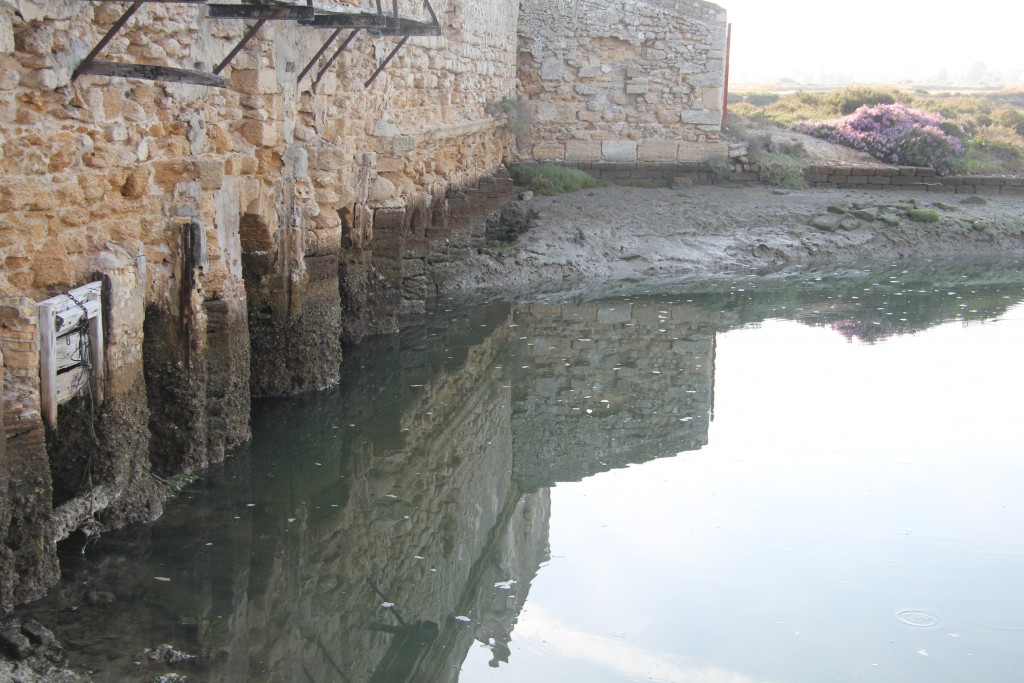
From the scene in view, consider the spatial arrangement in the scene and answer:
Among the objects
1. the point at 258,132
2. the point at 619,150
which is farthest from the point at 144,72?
the point at 619,150

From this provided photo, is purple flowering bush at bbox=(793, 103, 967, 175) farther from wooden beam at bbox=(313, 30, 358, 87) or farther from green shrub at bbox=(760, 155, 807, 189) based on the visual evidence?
wooden beam at bbox=(313, 30, 358, 87)

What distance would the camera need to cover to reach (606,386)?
934 cm

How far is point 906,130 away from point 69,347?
1692 cm

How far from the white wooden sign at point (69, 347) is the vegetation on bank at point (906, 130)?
15525 mm

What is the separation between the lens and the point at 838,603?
554cm

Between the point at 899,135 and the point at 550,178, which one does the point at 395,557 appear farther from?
the point at 899,135

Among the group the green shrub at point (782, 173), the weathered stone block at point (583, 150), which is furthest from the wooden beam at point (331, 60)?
the green shrub at point (782, 173)

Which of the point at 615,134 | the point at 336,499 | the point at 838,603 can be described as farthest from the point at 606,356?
the point at 615,134

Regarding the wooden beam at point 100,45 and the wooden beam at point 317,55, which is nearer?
the wooden beam at point 100,45

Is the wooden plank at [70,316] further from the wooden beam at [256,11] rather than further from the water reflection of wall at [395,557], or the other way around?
the wooden beam at [256,11]

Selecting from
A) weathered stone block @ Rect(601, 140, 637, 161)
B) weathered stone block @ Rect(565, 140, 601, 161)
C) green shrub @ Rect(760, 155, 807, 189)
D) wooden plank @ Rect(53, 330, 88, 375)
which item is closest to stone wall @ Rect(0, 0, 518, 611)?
wooden plank @ Rect(53, 330, 88, 375)

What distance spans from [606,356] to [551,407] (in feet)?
5.30

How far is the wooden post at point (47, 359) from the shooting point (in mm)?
5080

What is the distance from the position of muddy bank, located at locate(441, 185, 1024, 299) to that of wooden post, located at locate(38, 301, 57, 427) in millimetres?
7461
